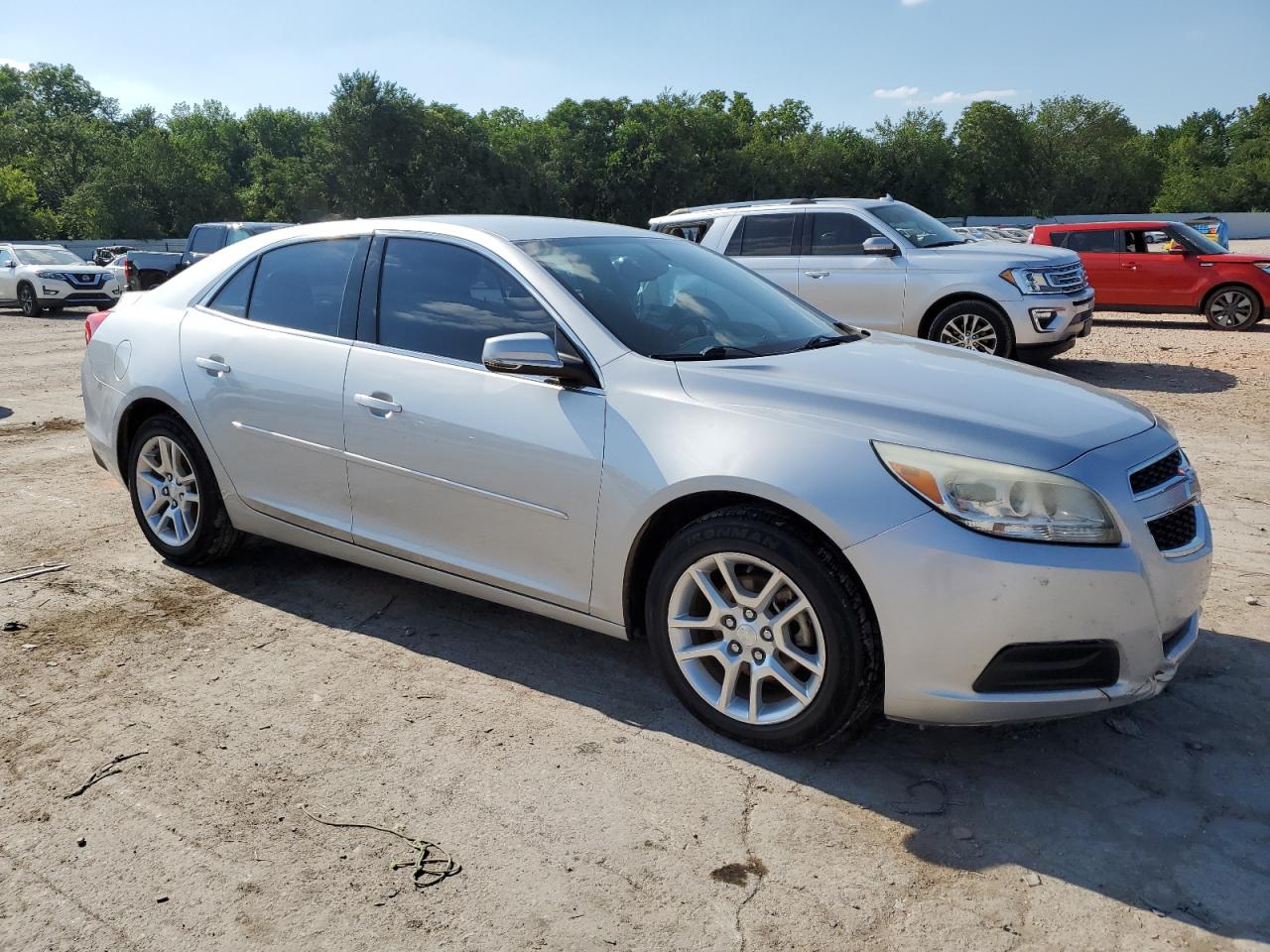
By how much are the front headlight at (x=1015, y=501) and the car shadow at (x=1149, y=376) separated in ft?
25.9

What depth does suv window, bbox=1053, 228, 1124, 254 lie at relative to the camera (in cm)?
1579

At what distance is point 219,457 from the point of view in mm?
4566

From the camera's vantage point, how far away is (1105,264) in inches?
619

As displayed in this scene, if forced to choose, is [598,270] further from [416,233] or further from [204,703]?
[204,703]

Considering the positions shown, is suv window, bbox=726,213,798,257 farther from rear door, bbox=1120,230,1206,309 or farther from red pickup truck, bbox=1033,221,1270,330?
rear door, bbox=1120,230,1206,309

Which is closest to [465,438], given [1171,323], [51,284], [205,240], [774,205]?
[774,205]

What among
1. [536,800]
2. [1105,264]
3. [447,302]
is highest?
[1105,264]

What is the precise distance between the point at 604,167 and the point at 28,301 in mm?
53611

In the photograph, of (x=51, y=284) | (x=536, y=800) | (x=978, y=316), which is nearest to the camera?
(x=536, y=800)

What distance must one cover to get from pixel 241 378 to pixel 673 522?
7.04 ft

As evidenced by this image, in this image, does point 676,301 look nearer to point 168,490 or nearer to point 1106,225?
point 168,490

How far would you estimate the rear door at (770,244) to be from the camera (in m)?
11.4

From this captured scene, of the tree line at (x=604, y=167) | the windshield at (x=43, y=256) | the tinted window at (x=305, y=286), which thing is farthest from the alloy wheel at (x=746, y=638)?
the tree line at (x=604, y=167)

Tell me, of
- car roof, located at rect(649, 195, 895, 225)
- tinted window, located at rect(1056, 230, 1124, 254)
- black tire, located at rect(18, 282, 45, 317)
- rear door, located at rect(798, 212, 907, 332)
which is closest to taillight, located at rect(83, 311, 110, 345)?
car roof, located at rect(649, 195, 895, 225)
